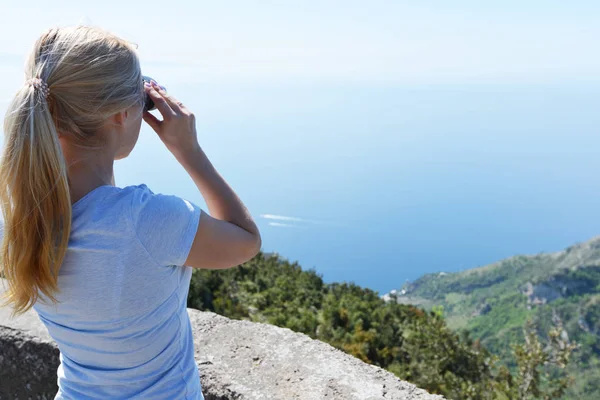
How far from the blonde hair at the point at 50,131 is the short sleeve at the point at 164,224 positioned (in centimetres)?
16

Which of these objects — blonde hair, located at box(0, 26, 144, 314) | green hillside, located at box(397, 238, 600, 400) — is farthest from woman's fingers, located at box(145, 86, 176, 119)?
green hillside, located at box(397, 238, 600, 400)

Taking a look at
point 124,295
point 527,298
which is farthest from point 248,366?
point 527,298

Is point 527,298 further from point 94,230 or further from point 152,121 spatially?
point 94,230

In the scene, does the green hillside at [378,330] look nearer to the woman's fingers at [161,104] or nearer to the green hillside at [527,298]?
the woman's fingers at [161,104]

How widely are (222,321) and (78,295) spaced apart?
60.5 inches

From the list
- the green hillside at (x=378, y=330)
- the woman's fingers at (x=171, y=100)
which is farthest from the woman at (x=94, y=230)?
the green hillside at (x=378, y=330)

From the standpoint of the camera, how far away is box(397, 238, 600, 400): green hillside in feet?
173

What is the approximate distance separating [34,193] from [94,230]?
0.51ft

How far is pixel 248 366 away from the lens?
2379 millimetres

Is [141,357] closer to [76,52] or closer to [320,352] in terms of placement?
[76,52]

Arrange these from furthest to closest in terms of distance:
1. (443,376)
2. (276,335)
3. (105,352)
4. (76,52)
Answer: (443,376) → (276,335) → (105,352) → (76,52)

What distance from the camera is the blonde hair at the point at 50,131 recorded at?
4.02 ft

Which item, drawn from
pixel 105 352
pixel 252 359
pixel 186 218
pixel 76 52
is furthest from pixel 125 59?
pixel 252 359

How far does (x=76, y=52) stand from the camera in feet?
4.09
